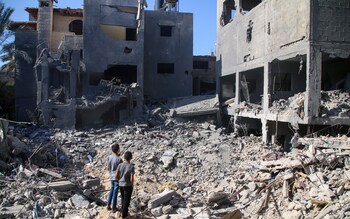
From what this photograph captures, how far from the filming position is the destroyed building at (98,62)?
19859mm

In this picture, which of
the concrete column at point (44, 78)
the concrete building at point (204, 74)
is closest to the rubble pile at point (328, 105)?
the concrete column at point (44, 78)

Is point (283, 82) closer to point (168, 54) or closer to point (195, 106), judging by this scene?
point (195, 106)

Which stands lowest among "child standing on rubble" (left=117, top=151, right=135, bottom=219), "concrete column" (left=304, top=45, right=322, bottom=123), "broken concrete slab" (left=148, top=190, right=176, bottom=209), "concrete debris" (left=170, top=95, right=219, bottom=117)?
"broken concrete slab" (left=148, top=190, right=176, bottom=209)

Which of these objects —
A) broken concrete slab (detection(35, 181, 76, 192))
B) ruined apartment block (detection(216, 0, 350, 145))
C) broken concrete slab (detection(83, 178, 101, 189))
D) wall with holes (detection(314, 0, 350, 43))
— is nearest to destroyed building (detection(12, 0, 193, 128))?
ruined apartment block (detection(216, 0, 350, 145))

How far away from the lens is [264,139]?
15.4 meters

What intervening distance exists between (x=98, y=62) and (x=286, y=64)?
37.0 feet

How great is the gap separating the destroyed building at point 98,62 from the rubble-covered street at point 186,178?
330 cm

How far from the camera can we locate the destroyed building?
19.9 meters

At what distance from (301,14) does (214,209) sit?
7.78 meters

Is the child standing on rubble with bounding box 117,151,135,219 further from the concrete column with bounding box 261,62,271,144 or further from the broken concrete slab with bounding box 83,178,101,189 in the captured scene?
the concrete column with bounding box 261,62,271,144

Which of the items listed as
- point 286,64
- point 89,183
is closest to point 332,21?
point 286,64

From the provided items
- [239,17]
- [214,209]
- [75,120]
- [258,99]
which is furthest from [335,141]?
[75,120]

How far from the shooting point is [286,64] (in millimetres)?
16109

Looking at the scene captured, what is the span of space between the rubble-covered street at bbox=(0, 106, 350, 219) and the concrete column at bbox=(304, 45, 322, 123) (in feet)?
4.54
